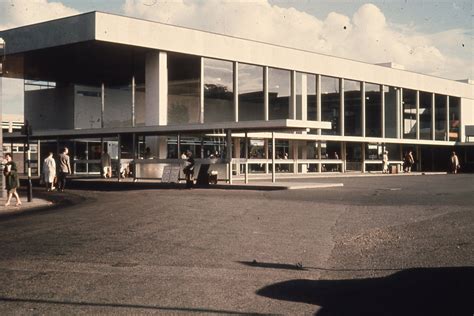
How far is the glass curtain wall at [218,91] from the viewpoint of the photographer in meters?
39.5

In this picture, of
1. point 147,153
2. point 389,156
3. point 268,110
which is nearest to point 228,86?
point 268,110

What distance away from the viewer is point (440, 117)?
59.8 m

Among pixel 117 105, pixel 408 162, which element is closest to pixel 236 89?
pixel 117 105

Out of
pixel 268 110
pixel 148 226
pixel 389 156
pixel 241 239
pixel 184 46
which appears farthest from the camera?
pixel 389 156

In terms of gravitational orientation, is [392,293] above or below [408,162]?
below

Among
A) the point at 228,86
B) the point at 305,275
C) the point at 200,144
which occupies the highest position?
the point at 228,86

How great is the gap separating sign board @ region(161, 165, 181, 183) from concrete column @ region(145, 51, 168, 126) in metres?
6.87

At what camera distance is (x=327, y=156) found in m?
48.0

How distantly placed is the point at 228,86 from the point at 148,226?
92.6 feet

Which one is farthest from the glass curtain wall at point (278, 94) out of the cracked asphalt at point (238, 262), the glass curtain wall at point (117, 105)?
the cracked asphalt at point (238, 262)

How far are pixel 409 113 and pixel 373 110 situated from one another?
573 cm

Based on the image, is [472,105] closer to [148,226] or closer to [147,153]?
[147,153]

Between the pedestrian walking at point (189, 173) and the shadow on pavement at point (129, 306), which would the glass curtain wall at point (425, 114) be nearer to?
the pedestrian walking at point (189, 173)

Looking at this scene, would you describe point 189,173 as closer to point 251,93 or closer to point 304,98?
point 251,93
